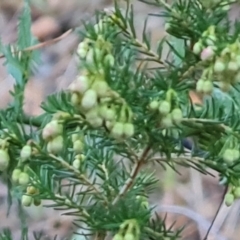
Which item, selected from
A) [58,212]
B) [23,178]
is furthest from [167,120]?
[58,212]

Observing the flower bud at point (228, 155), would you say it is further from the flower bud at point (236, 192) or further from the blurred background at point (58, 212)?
the blurred background at point (58, 212)

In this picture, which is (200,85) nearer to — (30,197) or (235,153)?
(235,153)

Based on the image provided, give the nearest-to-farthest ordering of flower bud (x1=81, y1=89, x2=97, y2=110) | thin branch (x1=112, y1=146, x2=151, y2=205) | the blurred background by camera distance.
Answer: flower bud (x1=81, y1=89, x2=97, y2=110) < thin branch (x1=112, y1=146, x2=151, y2=205) < the blurred background

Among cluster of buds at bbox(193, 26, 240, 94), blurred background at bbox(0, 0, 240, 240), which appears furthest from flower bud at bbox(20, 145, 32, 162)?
blurred background at bbox(0, 0, 240, 240)

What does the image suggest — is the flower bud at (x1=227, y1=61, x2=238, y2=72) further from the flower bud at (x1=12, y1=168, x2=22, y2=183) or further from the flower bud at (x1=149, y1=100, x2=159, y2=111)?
the flower bud at (x1=12, y1=168, x2=22, y2=183)

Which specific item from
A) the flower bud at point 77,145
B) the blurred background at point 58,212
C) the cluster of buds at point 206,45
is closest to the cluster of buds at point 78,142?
the flower bud at point 77,145

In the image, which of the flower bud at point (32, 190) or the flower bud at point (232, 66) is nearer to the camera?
the flower bud at point (232, 66)
